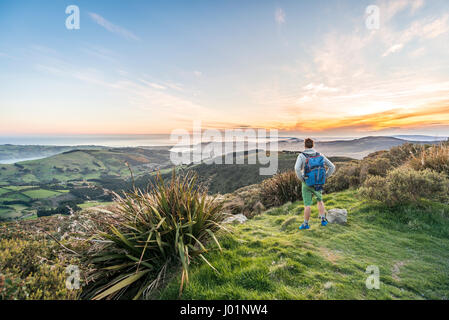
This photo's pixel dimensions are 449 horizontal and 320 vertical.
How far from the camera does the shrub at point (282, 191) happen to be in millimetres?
8752

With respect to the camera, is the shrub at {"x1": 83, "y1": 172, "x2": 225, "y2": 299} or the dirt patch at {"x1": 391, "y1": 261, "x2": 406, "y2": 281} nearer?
the shrub at {"x1": 83, "y1": 172, "x2": 225, "y2": 299}

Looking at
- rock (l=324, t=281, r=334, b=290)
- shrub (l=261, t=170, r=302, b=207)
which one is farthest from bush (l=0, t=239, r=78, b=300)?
shrub (l=261, t=170, r=302, b=207)

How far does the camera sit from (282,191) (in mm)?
8969

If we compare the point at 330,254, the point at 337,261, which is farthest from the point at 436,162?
the point at 337,261

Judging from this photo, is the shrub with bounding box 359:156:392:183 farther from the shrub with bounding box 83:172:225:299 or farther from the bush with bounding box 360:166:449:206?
the shrub with bounding box 83:172:225:299

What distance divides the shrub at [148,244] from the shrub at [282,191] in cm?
520

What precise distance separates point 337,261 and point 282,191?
5.44 metres

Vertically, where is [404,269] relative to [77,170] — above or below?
above

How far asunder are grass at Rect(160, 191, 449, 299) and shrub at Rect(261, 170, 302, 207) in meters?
3.09

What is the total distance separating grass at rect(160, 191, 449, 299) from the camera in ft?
9.11

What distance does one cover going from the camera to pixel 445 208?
5.46 meters
